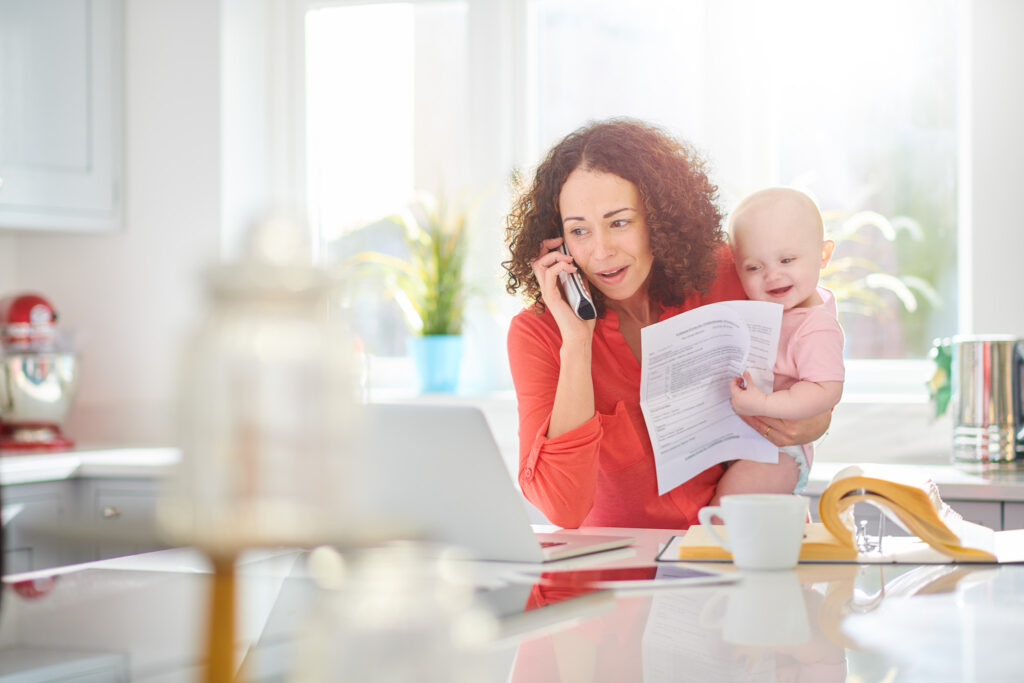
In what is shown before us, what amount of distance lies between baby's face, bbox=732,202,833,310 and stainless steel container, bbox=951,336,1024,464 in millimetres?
808

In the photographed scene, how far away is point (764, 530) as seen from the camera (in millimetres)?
1047

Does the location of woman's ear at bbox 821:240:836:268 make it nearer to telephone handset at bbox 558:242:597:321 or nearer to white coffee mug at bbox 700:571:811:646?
telephone handset at bbox 558:242:597:321

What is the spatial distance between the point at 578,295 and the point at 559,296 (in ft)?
0.13

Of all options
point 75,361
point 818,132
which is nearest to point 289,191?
point 75,361

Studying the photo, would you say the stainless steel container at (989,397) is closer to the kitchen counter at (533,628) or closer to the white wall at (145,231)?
A: the kitchen counter at (533,628)

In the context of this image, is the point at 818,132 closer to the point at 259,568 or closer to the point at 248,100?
the point at 248,100

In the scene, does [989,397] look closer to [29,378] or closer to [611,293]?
[611,293]

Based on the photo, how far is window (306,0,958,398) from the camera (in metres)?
2.86

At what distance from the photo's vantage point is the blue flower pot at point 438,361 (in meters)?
3.05

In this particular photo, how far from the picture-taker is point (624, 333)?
1780 millimetres

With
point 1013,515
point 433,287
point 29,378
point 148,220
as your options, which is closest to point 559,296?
point 1013,515

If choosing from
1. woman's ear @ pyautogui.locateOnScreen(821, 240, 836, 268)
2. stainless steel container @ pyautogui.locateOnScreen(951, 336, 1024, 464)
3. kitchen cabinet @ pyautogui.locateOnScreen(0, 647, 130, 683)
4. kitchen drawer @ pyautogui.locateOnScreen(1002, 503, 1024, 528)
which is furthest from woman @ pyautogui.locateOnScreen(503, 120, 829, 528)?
kitchen cabinet @ pyautogui.locateOnScreen(0, 647, 130, 683)

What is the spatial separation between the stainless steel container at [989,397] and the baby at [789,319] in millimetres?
750

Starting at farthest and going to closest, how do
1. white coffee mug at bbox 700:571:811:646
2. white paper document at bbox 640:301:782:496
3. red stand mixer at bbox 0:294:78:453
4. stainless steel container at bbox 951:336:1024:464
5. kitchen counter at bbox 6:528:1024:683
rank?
red stand mixer at bbox 0:294:78:453, stainless steel container at bbox 951:336:1024:464, white paper document at bbox 640:301:782:496, white coffee mug at bbox 700:571:811:646, kitchen counter at bbox 6:528:1024:683
